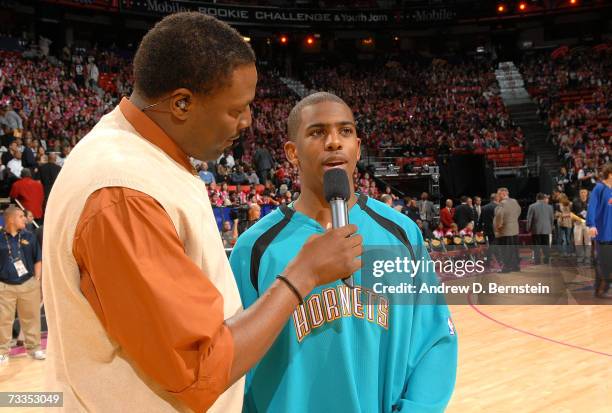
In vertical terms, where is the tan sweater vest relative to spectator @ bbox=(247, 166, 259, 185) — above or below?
above

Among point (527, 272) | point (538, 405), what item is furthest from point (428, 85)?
point (538, 405)

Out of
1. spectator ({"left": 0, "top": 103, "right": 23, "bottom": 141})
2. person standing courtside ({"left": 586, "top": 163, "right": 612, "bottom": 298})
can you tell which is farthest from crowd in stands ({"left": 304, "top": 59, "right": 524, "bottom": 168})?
person standing courtside ({"left": 586, "top": 163, "right": 612, "bottom": 298})

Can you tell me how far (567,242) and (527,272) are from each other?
13.0ft

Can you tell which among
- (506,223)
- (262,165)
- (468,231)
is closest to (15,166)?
(262,165)

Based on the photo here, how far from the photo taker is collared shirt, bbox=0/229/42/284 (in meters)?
6.79

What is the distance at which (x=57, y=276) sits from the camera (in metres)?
1.12

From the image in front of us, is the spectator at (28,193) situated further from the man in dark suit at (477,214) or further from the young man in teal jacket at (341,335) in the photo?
the young man in teal jacket at (341,335)

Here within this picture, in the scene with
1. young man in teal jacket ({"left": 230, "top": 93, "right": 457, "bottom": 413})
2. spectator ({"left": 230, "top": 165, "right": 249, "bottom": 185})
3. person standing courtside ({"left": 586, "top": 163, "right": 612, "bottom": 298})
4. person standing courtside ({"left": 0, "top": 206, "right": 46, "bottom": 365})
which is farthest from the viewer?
spectator ({"left": 230, "top": 165, "right": 249, "bottom": 185})

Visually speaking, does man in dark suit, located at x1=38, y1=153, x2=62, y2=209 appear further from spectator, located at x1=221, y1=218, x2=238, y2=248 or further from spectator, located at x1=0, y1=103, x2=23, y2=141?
spectator, located at x1=221, y1=218, x2=238, y2=248

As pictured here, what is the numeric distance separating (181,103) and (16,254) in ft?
20.8

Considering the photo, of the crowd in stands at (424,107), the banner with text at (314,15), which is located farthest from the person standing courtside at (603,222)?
the banner with text at (314,15)

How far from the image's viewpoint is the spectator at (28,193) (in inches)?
420

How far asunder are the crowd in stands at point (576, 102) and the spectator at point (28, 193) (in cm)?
1299

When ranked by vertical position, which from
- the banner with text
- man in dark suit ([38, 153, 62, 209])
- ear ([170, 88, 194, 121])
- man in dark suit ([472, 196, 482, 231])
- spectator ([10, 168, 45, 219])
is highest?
the banner with text
